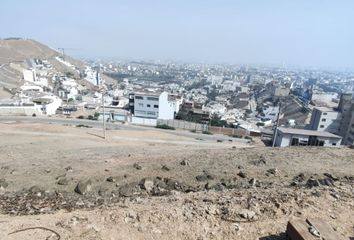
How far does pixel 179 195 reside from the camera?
8109 millimetres

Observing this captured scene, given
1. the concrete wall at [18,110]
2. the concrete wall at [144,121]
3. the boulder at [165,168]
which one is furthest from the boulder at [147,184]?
the concrete wall at [18,110]

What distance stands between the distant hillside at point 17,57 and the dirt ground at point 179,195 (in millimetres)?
66991

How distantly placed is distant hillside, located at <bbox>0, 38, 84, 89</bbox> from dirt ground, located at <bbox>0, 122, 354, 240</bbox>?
67.0m

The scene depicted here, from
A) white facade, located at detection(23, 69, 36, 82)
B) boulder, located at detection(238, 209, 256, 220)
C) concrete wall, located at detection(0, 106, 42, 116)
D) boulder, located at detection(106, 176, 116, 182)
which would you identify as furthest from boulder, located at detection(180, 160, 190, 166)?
white facade, located at detection(23, 69, 36, 82)

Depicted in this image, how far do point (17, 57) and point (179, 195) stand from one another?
406 feet

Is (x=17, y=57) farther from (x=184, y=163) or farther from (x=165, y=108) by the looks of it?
(x=184, y=163)

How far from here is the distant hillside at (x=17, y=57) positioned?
7557 cm

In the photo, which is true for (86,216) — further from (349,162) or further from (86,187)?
(349,162)

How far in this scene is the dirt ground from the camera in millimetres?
6133

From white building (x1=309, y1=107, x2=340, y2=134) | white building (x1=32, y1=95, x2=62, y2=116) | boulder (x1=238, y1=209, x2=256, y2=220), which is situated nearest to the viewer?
boulder (x1=238, y1=209, x2=256, y2=220)

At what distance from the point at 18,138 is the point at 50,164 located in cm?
1222

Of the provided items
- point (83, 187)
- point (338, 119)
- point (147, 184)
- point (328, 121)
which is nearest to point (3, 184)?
point (83, 187)

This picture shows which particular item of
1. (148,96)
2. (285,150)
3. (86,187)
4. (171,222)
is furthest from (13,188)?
(148,96)

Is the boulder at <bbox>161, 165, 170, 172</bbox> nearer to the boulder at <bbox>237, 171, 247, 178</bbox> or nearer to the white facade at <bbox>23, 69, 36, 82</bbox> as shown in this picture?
the boulder at <bbox>237, 171, 247, 178</bbox>
